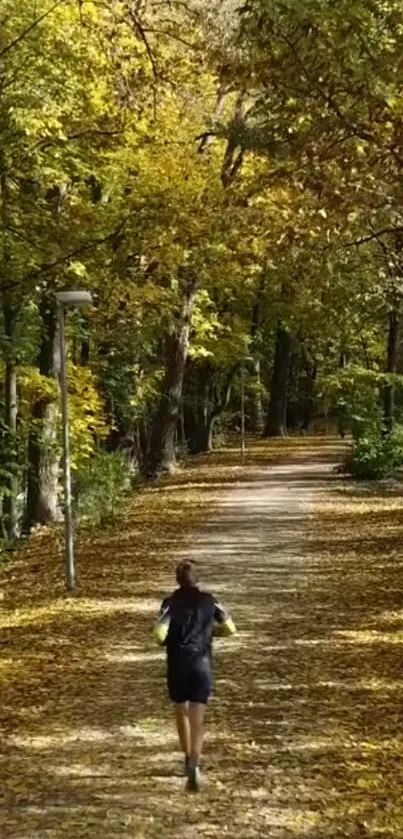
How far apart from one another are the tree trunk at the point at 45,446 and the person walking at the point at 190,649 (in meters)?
13.0

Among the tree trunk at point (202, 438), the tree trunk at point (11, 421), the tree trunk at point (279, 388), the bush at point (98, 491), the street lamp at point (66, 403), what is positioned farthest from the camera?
the tree trunk at point (279, 388)

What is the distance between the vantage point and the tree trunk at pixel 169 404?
2928 centimetres

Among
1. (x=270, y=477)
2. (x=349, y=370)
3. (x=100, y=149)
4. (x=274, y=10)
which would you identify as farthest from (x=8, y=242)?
(x=349, y=370)

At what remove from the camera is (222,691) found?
940 cm

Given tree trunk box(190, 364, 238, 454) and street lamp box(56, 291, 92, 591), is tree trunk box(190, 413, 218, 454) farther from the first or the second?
street lamp box(56, 291, 92, 591)

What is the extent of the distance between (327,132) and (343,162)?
0.64 metres

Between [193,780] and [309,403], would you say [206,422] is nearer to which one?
[309,403]

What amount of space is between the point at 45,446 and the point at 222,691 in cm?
1129

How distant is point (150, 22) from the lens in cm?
1201

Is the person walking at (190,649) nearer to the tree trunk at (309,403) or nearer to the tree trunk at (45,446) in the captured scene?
→ the tree trunk at (45,446)

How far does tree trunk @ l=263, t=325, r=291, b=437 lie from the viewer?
154 ft

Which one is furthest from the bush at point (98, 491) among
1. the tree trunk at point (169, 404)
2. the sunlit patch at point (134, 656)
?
the sunlit patch at point (134, 656)

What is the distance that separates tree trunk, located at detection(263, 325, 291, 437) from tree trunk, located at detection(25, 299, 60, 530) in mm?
25857

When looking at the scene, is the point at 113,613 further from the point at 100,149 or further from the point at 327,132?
the point at 100,149
